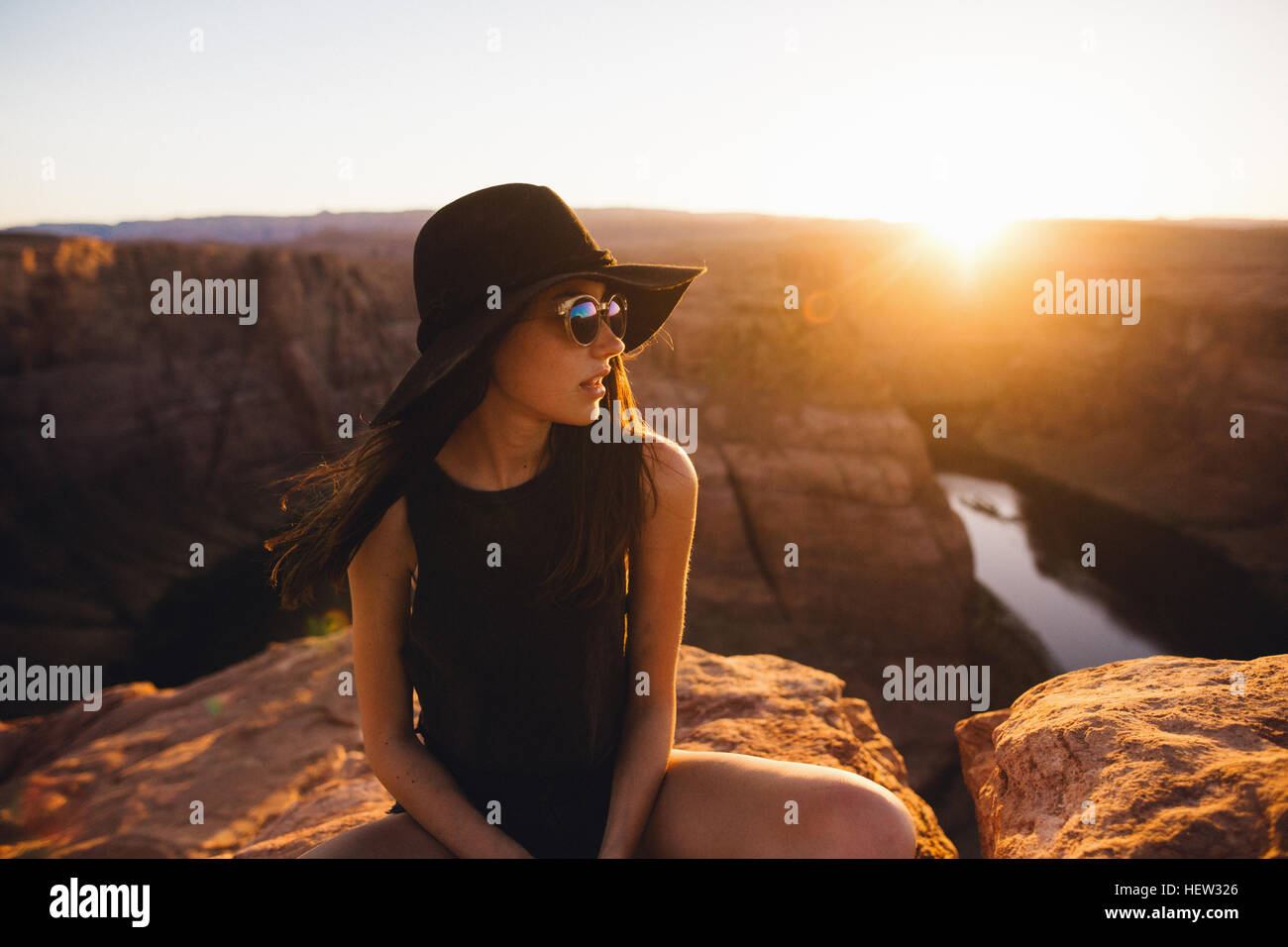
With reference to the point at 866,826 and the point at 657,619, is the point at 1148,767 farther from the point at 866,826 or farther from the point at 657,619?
the point at 657,619

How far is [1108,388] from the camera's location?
32375 mm

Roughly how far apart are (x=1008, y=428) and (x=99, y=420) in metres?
41.2

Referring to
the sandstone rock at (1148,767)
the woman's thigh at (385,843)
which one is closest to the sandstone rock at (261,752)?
the sandstone rock at (1148,767)

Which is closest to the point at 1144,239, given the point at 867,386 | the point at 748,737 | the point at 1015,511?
the point at 1015,511

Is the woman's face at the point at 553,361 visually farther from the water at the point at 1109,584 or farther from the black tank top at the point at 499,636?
the water at the point at 1109,584

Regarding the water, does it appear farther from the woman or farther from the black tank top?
the black tank top

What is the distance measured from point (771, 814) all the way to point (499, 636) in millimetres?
780

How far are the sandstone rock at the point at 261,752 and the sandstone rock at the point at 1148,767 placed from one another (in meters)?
0.65

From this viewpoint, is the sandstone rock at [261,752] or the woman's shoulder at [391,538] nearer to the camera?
the woman's shoulder at [391,538]

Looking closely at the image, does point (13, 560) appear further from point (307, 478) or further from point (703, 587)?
point (307, 478)

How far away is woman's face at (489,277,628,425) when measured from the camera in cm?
161

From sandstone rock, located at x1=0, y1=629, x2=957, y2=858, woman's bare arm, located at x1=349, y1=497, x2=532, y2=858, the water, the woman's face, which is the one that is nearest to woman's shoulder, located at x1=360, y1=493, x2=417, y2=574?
woman's bare arm, located at x1=349, y1=497, x2=532, y2=858

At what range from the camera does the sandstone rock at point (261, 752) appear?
9.61 feet
